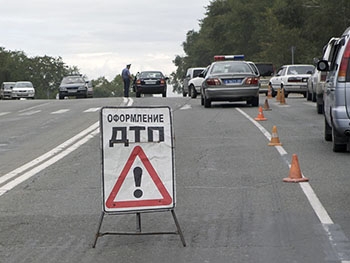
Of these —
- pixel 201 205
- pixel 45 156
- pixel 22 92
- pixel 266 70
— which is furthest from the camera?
pixel 22 92

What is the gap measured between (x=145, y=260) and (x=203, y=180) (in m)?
4.81

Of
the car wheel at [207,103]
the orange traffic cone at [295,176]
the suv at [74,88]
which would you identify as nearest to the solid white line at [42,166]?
the orange traffic cone at [295,176]

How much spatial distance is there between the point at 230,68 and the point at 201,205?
61.1ft

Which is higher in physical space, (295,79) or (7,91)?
(295,79)

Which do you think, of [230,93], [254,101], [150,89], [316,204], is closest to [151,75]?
[150,89]

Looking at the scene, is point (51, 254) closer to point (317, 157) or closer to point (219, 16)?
point (317, 157)

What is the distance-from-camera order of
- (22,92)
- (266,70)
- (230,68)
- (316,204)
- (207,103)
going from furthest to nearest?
(22,92)
(266,70)
(207,103)
(230,68)
(316,204)

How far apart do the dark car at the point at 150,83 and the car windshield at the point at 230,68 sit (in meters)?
17.2

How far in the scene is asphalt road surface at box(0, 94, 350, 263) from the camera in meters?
7.43

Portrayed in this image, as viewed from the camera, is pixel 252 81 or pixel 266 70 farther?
pixel 266 70

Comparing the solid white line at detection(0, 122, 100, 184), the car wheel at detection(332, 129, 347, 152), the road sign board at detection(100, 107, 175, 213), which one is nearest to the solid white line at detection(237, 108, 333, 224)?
the road sign board at detection(100, 107, 175, 213)

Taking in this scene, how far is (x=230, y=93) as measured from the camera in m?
27.7

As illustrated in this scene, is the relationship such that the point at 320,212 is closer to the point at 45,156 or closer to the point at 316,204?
the point at 316,204

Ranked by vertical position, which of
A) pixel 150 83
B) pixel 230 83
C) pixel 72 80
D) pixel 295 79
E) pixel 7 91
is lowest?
pixel 7 91
